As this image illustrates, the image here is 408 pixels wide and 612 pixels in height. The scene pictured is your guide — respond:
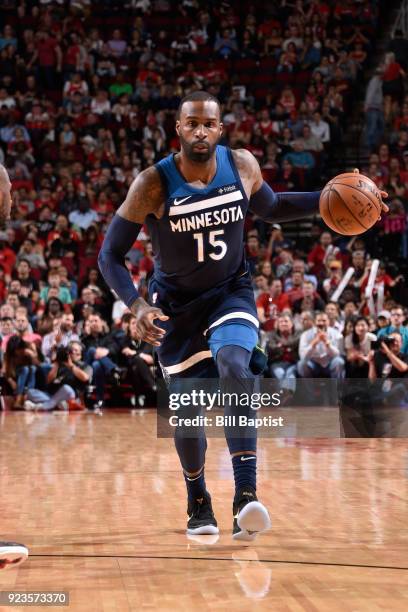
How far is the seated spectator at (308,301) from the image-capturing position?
13.2 m

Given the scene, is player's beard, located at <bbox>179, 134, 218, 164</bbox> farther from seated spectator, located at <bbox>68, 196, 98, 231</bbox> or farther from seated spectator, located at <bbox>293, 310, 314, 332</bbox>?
seated spectator, located at <bbox>68, 196, 98, 231</bbox>

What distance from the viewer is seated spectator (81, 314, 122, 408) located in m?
12.6

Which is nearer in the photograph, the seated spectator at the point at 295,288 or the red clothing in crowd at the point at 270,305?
the red clothing in crowd at the point at 270,305

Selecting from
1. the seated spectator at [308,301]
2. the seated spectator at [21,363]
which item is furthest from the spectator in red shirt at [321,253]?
the seated spectator at [21,363]

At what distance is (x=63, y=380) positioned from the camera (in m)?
12.5

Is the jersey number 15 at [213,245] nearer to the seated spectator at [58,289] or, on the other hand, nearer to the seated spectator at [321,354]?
the seated spectator at [321,354]

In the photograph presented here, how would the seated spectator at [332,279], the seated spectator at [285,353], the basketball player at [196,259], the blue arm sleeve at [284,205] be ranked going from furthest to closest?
1. the seated spectator at [332,279]
2. the seated spectator at [285,353]
3. the blue arm sleeve at [284,205]
4. the basketball player at [196,259]

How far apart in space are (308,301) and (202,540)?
853cm

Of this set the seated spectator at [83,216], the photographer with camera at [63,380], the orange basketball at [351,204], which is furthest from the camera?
the seated spectator at [83,216]

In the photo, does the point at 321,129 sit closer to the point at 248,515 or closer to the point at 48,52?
the point at 48,52

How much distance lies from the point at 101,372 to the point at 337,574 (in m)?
8.78

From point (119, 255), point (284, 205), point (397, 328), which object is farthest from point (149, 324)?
point (397, 328)

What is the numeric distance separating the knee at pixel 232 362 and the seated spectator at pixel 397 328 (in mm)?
7275

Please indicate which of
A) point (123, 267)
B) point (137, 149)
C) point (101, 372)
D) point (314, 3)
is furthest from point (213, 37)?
point (123, 267)
